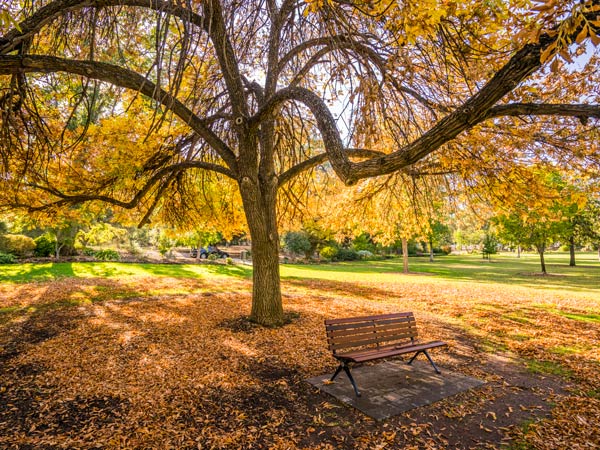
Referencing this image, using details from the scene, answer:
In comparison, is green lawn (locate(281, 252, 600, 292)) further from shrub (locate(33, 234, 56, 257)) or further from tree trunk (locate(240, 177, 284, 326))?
shrub (locate(33, 234, 56, 257))

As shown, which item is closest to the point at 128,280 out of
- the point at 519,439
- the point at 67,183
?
the point at 67,183

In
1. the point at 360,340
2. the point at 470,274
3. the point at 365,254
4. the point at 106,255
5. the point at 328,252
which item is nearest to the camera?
the point at 360,340

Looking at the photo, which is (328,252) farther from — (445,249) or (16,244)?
(445,249)

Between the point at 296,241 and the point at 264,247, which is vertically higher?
the point at 296,241

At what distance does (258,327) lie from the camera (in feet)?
25.7

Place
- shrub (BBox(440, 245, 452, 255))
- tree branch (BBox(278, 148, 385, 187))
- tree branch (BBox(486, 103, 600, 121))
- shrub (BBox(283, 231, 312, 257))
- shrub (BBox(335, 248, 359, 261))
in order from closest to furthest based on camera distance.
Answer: tree branch (BBox(486, 103, 600, 121)) → tree branch (BBox(278, 148, 385, 187)) → shrub (BBox(283, 231, 312, 257)) → shrub (BBox(335, 248, 359, 261)) → shrub (BBox(440, 245, 452, 255))

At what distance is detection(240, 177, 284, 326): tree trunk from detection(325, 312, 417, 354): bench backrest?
2775 mm

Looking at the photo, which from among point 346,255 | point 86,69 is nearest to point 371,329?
point 86,69

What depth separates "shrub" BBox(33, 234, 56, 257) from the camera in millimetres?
21234

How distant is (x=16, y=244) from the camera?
19969 mm

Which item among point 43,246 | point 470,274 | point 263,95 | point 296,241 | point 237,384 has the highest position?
point 263,95

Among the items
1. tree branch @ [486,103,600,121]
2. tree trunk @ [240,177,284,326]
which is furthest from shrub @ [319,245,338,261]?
tree branch @ [486,103,600,121]

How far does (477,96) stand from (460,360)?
14.8ft

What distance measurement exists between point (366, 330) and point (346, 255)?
3329cm
